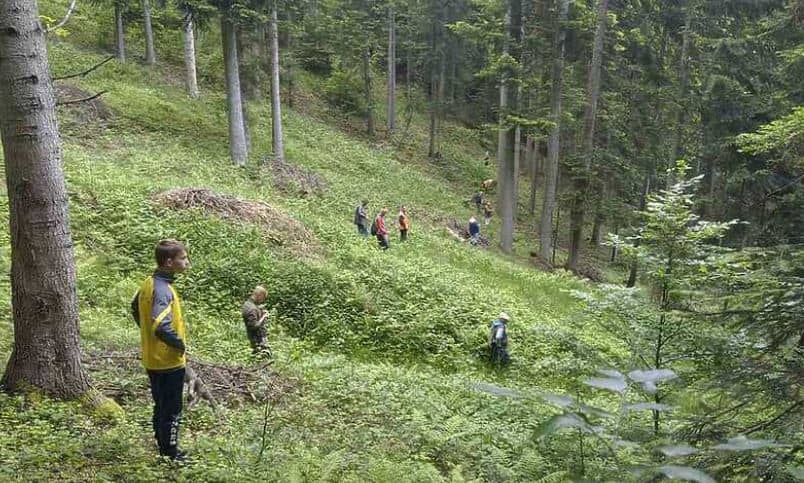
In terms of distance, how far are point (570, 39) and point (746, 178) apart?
7.53 meters

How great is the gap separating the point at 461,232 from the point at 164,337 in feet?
71.1

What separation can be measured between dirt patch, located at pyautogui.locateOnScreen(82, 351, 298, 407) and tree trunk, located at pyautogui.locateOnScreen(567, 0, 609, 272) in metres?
16.3

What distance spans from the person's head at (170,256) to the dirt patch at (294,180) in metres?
15.7

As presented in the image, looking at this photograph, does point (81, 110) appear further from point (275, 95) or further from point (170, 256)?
point (170, 256)

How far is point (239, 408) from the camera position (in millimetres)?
6559

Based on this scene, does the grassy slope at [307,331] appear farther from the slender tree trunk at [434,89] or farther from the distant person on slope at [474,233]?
the slender tree trunk at [434,89]

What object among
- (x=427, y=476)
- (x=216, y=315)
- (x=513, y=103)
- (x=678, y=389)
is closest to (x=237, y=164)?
(x=216, y=315)

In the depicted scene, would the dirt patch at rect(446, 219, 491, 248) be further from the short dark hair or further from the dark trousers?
the short dark hair

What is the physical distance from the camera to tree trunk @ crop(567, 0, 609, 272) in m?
20.7

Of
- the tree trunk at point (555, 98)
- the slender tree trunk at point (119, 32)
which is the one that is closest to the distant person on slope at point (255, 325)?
the tree trunk at point (555, 98)

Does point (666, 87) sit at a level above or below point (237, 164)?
above

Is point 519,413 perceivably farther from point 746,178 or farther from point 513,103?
point 513,103

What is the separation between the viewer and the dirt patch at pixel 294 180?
67.2ft

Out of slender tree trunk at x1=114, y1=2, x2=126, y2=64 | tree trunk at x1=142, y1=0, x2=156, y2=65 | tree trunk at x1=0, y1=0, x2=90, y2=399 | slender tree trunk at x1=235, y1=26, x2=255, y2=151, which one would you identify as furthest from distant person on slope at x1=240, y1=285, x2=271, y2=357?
tree trunk at x1=142, y1=0, x2=156, y2=65
